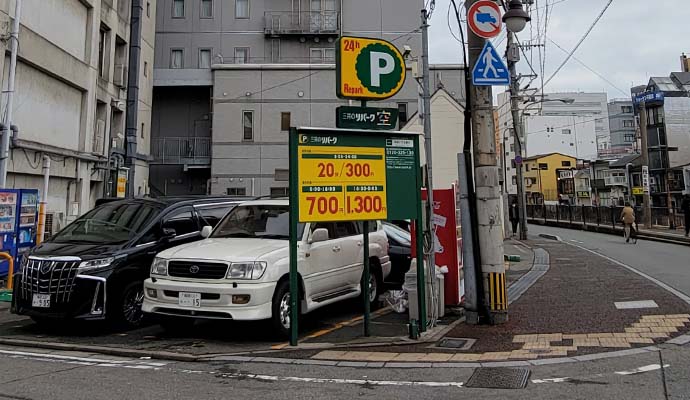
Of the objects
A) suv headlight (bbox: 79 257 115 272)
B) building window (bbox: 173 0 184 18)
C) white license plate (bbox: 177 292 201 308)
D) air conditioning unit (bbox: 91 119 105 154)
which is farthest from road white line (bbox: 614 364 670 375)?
building window (bbox: 173 0 184 18)

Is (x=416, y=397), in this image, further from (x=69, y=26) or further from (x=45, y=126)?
(x=69, y=26)

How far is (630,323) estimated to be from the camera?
7.33 m

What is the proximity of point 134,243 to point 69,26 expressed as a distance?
13.4 metres

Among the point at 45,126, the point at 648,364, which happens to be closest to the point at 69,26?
the point at 45,126

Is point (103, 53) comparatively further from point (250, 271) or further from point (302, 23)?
point (250, 271)

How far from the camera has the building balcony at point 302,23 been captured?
2795 cm

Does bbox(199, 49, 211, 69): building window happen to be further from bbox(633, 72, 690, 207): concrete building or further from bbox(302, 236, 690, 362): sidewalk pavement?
bbox(633, 72, 690, 207): concrete building

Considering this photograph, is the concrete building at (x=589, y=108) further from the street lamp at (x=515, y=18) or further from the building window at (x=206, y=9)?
the street lamp at (x=515, y=18)

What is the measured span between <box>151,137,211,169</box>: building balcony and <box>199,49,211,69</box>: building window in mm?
4530

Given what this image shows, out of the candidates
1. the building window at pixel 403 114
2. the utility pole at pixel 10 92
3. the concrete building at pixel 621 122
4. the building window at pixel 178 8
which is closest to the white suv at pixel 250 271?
the utility pole at pixel 10 92

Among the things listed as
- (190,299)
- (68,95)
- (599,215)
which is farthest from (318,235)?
(599,215)

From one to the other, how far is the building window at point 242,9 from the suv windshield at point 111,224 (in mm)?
22298

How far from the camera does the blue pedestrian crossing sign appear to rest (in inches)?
298

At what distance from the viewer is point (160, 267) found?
6910mm
